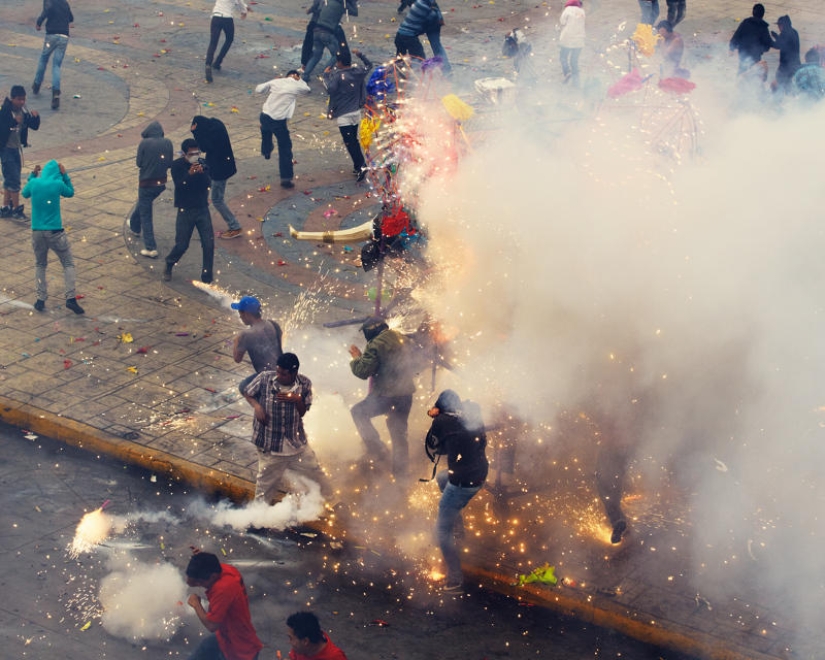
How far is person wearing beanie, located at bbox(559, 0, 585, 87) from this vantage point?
18.2m

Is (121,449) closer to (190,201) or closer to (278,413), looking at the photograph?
(278,413)

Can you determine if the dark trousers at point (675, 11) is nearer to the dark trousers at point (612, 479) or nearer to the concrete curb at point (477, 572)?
the dark trousers at point (612, 479)

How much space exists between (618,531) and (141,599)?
138 inches

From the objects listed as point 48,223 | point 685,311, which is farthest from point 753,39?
point 48,223

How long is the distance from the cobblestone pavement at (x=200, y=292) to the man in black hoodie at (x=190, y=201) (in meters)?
0.44

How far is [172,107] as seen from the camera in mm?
17453

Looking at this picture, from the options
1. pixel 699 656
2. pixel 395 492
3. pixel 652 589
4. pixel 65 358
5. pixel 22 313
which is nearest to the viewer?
pixel 699 656

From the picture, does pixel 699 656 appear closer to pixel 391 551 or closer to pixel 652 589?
pixel 652 589

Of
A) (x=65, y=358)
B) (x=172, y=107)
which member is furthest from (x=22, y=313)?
(x=172, y=107)

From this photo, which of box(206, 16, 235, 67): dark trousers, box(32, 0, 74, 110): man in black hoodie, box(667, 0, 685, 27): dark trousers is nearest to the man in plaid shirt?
box(32, 0, 74, 110): man in black hoodie

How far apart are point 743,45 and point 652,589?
11964mm

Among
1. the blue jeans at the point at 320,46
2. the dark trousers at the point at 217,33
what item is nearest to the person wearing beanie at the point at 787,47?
the blue jeans at the point at 320,46

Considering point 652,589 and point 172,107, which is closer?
point 652,589

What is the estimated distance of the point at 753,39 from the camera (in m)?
17.2
